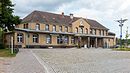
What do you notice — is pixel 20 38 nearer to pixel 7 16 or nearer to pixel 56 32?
pixel 56 32

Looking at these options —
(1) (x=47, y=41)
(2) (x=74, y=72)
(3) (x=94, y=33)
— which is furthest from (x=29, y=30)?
(2) (x=74, y=72)

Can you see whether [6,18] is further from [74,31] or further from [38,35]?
[74,31]

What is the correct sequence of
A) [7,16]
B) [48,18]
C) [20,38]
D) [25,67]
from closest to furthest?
[25,67] → [7,16] → [20,38] → [48,18]

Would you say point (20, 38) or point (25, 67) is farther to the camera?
point (20, 38)

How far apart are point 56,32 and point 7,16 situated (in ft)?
80.0

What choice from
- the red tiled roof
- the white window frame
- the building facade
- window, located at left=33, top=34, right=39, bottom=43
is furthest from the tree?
the red tiled roof

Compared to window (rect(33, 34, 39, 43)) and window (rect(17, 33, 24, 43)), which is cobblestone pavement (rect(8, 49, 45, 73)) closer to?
window (rect(17, 33, 24, 43))

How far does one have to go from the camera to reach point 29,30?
57688 millimetres

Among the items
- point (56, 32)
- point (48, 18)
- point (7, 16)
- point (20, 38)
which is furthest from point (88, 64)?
point (48, 18)

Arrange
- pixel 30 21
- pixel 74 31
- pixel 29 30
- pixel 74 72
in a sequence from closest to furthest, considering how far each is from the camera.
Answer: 1. pixel 74 72
2. pixel 29 30
3. pixel 30 21
4. pixel 74 31

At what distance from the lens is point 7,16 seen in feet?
131

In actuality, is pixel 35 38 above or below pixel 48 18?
below

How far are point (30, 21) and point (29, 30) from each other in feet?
14.3

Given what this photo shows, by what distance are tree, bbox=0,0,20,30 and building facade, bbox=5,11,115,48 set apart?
37.4 feet
